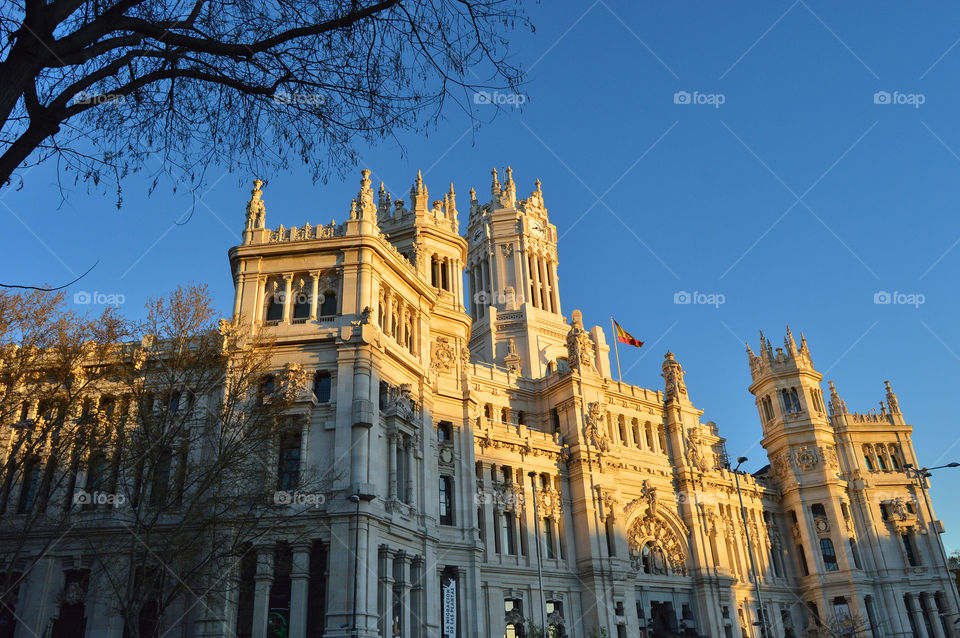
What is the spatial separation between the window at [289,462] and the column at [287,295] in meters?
6.68

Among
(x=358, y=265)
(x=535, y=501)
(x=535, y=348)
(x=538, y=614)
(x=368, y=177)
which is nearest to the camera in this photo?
(x=358, y=265)

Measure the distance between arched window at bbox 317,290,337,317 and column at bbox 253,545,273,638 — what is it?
13.1 m

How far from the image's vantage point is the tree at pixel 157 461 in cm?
2708

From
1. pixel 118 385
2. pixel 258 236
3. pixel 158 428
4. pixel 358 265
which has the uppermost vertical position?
pixel 258 236

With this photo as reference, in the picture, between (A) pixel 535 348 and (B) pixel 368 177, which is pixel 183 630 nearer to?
(B) pixel 368 177

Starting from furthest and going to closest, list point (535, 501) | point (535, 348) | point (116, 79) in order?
point (535, 348) < point (535, 501) < point (116, 79)

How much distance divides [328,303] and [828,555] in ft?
171

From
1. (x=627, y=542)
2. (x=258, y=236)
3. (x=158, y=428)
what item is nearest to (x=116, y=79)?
(x=158, y=428)

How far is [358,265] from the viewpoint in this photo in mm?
39812

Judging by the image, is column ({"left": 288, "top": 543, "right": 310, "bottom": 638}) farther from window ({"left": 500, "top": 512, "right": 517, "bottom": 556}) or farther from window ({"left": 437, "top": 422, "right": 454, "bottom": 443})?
window ({"left": 500, "top": 512, "right": 517, "bottom": 556})

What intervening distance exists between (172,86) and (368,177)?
35.0 metres

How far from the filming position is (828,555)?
6469 centimetres

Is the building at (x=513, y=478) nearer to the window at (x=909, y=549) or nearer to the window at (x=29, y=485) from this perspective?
the window at (x=909, y=549)

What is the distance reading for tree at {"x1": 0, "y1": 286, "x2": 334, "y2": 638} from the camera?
2708cm
